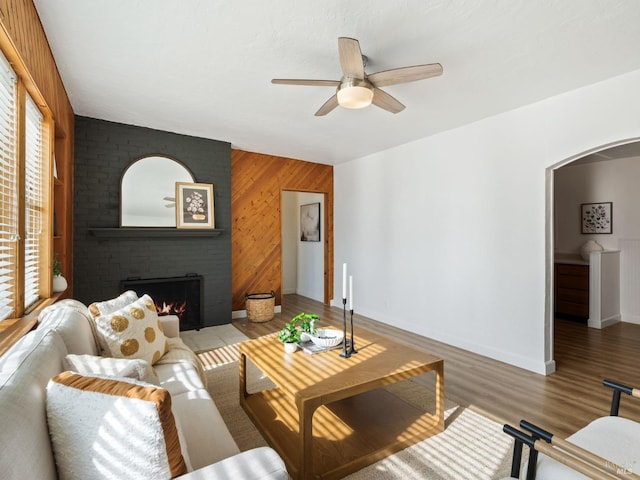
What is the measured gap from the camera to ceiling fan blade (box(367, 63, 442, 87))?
2131 mm

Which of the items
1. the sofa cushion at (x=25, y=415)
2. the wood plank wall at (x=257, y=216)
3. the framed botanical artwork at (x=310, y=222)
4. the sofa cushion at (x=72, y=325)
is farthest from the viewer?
the framed botanical artwork at (x=310, y=222)

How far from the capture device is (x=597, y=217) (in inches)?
214

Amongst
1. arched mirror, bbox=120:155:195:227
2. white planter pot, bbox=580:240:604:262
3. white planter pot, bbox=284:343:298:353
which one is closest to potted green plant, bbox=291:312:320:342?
white planter pot, bbox=284:343:298:353

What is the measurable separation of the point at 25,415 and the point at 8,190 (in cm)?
161

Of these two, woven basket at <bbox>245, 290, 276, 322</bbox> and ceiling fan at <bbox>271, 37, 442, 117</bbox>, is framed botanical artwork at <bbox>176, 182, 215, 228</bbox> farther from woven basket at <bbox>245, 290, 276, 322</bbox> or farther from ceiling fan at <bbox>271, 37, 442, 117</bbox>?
ceiling fan at <bbox>271, 37, 442, 117</bbox>

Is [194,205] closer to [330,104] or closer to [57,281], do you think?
[57,281]

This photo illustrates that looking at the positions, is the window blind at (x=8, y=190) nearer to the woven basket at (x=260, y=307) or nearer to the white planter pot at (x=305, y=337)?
the white planter pot at (x=305, y=337)

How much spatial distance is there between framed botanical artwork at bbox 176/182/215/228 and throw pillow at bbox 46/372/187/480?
365cm

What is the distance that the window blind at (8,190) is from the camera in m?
1.85

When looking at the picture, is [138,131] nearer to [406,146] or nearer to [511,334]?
[406,146]

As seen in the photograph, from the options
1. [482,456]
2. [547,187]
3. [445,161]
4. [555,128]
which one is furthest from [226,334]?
[555,128]

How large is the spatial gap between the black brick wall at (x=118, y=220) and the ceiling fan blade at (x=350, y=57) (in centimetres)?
296

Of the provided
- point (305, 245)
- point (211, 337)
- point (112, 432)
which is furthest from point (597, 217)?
point (112, 432)

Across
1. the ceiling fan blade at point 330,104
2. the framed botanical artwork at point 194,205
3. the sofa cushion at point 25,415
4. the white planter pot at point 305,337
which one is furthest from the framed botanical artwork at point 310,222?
the sofa cushion at point 25,415
